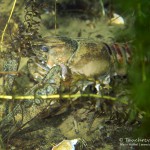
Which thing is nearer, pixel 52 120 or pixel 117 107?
pixel 117 107

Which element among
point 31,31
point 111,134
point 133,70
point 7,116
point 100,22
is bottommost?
point 111,134

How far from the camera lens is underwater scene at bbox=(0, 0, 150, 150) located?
9.56ft

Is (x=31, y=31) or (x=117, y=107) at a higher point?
(x=31, y=31)

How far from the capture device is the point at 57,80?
12.3 feet

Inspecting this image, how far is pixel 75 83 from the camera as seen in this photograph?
150 inches

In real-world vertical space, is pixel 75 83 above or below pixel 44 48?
below

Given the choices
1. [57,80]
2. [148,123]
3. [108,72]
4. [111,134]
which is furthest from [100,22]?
[148,123]

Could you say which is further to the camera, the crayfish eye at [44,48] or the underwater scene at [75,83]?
the crayfish eye at [44,48]

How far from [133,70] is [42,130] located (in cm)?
142

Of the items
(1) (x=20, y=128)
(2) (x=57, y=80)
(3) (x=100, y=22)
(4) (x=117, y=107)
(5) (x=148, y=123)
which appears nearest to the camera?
(5) (x=148, y=123)

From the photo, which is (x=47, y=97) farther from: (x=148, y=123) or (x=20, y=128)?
(x=148, y=123)

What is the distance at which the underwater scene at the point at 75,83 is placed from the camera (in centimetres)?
291

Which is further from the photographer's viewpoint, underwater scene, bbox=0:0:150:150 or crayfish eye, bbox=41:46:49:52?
crayfish eye, bbox=41:46:49:52

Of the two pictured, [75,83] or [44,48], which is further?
[44,48]
